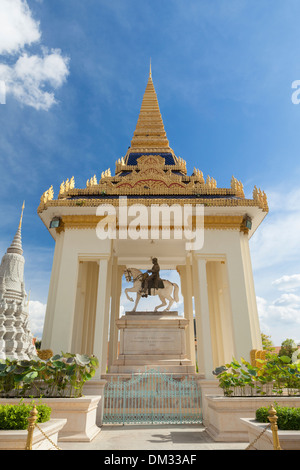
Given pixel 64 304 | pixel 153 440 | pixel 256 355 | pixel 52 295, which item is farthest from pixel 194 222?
pixel 153 440

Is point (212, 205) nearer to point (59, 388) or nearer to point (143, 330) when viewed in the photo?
point (143, 330)

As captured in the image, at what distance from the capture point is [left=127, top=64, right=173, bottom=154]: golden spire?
66.7 feet

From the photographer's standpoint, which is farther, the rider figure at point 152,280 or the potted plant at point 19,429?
the rider figure at point 152,280

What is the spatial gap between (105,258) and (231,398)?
724 centimetres

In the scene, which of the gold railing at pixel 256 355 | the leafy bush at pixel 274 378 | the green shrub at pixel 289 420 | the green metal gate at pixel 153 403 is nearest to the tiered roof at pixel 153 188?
the gold railing at pixel 256 355

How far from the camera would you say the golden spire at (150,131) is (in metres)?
20.3

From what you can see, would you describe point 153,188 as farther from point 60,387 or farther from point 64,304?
point 60,387

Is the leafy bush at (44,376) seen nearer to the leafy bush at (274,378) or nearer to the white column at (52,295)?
the white column at (52,295)

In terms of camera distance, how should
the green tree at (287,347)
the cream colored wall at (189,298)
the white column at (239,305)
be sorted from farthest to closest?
1. the green tree at (287,347)
2. the cream colored wall at (189,298)
3. the white column at (239,305)

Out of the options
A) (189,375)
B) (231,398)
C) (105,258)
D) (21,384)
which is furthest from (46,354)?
(231,398)

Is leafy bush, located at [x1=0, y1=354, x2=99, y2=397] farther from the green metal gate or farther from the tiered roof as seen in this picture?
the tiered roof

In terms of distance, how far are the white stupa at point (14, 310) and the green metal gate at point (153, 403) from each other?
323 centimetres

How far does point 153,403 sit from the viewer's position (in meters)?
9.81

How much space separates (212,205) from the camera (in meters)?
12.9
